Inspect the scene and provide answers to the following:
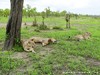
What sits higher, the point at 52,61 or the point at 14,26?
the point at 14,26

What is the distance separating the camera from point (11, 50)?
8.55 m

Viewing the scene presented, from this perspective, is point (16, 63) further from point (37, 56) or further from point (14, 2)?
point (14, 2)

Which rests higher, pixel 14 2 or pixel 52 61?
pixel 14 2

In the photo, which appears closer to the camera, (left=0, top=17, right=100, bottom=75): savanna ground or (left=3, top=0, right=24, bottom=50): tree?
(left=0, top=17, right=100, bottom=75): savanna ground

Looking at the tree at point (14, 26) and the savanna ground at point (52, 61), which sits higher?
the tree at point (14, 26)

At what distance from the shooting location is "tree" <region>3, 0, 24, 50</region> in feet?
28.6

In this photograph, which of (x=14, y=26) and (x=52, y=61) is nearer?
(x=52, y=61)

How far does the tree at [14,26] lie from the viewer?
873 cm

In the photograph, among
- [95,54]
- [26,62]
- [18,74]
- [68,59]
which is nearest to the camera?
[18,74]

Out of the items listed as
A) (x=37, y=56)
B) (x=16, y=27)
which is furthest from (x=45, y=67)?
(x=16, y=27)

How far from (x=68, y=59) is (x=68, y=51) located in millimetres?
1144

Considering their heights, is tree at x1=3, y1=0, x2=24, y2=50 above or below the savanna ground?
above

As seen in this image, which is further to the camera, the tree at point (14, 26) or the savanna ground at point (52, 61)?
the tree at point (14, 26)

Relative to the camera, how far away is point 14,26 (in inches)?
348
